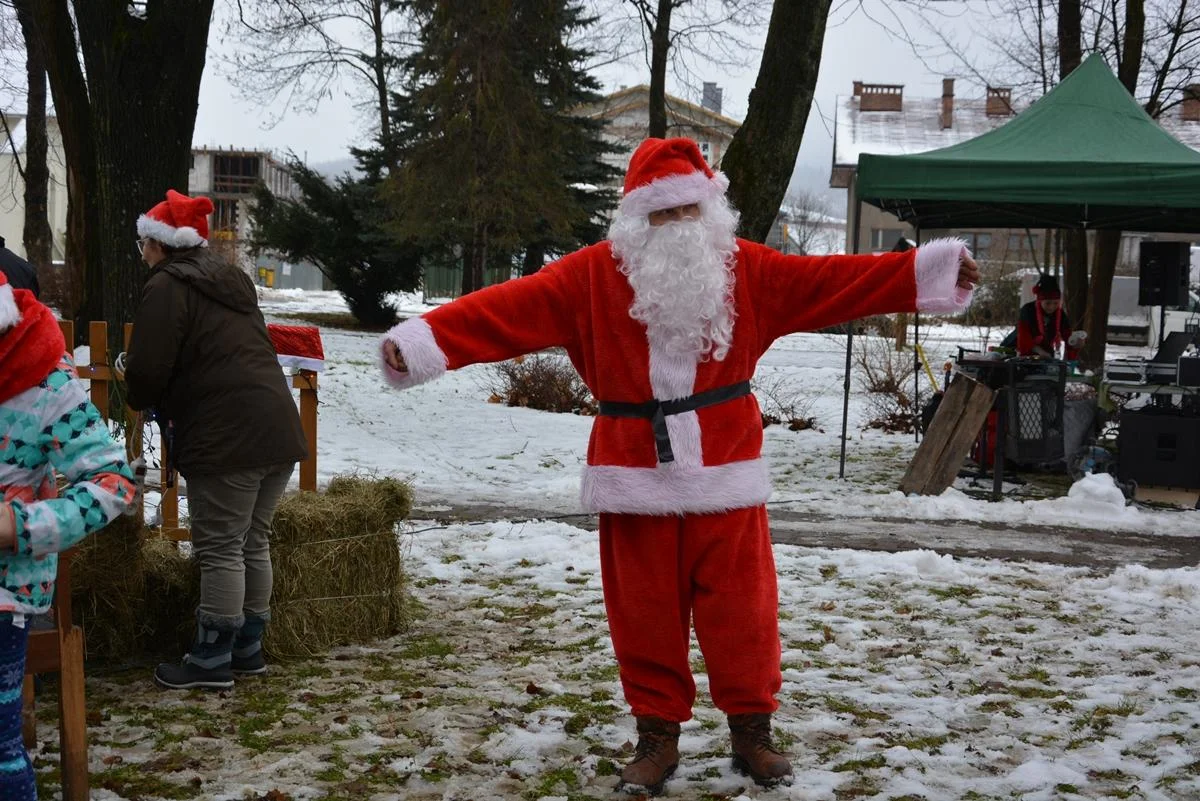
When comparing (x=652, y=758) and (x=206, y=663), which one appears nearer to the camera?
(x=652, y=758)

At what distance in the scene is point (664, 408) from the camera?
12.3 feet

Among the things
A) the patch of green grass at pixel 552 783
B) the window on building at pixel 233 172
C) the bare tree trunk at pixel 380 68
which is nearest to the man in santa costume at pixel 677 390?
the patch of green grass at pixel 552 783

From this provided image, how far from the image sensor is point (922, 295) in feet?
12.5

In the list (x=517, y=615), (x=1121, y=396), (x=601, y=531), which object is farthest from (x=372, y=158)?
(x=601, y=531)

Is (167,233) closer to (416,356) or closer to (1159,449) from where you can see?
(416,356)

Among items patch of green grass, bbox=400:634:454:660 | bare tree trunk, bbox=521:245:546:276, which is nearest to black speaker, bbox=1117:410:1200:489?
patch of green grass, bbox=400:634:454:660

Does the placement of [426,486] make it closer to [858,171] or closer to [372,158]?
[858,171]

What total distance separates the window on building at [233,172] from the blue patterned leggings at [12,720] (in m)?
76.2

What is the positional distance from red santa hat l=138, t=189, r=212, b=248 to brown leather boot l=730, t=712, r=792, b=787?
2.69 meters

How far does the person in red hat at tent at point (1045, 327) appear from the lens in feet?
35.7

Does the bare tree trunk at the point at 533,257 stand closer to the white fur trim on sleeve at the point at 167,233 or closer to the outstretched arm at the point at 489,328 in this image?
the white fur trim on sleeve at the point at 167,233

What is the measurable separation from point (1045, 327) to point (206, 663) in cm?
865

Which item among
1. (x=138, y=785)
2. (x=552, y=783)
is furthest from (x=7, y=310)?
(x=552, y=783)

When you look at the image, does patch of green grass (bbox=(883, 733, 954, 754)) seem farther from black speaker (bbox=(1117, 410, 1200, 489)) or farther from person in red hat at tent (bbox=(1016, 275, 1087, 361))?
person in red hat at tent (bbox=(1016, 275, 1087, 361))
